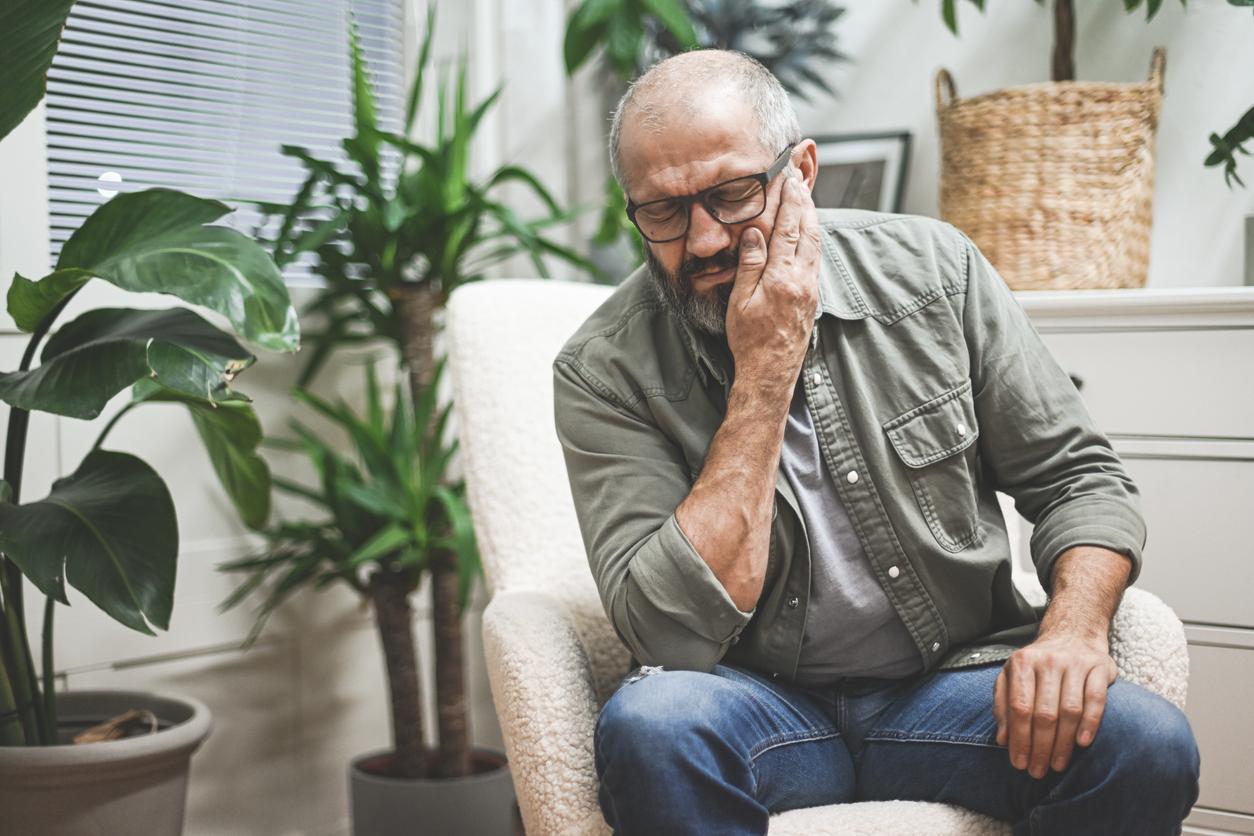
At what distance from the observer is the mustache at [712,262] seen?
4.19 feet

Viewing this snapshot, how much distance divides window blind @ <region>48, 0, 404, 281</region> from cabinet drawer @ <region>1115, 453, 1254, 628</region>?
150 centimetres

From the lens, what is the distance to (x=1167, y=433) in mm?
1677

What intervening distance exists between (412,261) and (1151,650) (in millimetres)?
1405

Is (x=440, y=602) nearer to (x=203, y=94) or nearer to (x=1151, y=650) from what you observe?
(x=203, y=94)

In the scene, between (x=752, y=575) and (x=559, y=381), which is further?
(x=559, y=381)

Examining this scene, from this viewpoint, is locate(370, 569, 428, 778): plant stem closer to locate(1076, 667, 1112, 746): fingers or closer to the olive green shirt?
the olive green shirt

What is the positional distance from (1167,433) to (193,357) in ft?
4.41

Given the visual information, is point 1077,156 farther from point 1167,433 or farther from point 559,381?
point 559,381

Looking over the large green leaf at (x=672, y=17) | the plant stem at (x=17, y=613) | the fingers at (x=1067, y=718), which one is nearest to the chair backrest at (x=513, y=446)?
the fingers at (x=1067, y=718)

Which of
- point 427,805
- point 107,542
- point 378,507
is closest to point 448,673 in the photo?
point 427,805

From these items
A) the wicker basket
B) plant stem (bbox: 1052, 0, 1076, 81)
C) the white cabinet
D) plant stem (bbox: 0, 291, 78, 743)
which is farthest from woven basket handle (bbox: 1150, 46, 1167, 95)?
plant stem (bbox: 0, 291, 78, 743)

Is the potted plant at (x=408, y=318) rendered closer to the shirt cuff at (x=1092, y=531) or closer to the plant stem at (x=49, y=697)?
the plant stem at (x=49, y=697)

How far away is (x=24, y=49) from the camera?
1.31 m

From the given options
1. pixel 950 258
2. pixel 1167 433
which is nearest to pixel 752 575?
pixel 950 258
